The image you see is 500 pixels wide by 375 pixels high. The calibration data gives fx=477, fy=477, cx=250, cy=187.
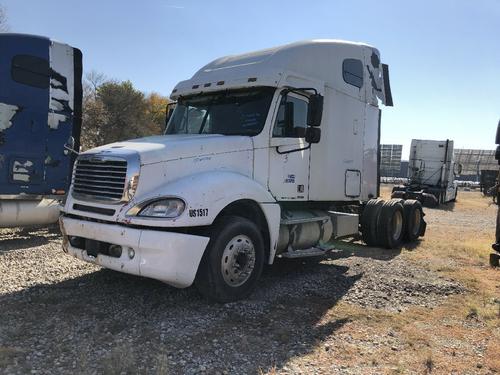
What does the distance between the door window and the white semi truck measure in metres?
0.02

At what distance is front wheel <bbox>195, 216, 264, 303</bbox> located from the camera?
532 cm

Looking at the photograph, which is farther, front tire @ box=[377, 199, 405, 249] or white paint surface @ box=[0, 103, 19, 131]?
front tire @ box=[377, 199, 405, 249]

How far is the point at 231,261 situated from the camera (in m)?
5.56

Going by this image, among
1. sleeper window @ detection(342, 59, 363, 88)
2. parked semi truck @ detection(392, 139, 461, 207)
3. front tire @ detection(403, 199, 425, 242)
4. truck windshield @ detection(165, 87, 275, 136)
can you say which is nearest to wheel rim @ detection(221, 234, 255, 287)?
truck windshield @ detection(165, 87, 275, 136)

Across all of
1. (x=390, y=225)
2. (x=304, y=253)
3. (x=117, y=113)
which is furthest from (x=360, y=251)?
(x=117, y=113)

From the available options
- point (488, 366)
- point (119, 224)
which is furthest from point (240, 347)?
point (488, 366)

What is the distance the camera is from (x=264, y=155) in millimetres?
6359

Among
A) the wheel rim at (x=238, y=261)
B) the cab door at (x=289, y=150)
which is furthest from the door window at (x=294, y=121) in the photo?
the wheel rim at (x=238, y=261)

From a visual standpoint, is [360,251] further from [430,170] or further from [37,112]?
[430,170]

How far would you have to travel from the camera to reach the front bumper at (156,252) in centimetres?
486

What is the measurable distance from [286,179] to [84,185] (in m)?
2.73

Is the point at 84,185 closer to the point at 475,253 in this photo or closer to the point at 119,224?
the point at 119,224

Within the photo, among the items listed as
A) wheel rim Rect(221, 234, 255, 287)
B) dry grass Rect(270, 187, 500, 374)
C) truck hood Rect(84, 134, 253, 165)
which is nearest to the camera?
dry grass Rect(270, 187, 500, 374)

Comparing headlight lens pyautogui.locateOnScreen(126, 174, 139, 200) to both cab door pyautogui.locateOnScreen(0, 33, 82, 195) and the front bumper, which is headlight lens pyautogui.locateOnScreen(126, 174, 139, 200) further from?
cab door pyautogui.locateOnScreen(0, 33, 82, 195)
